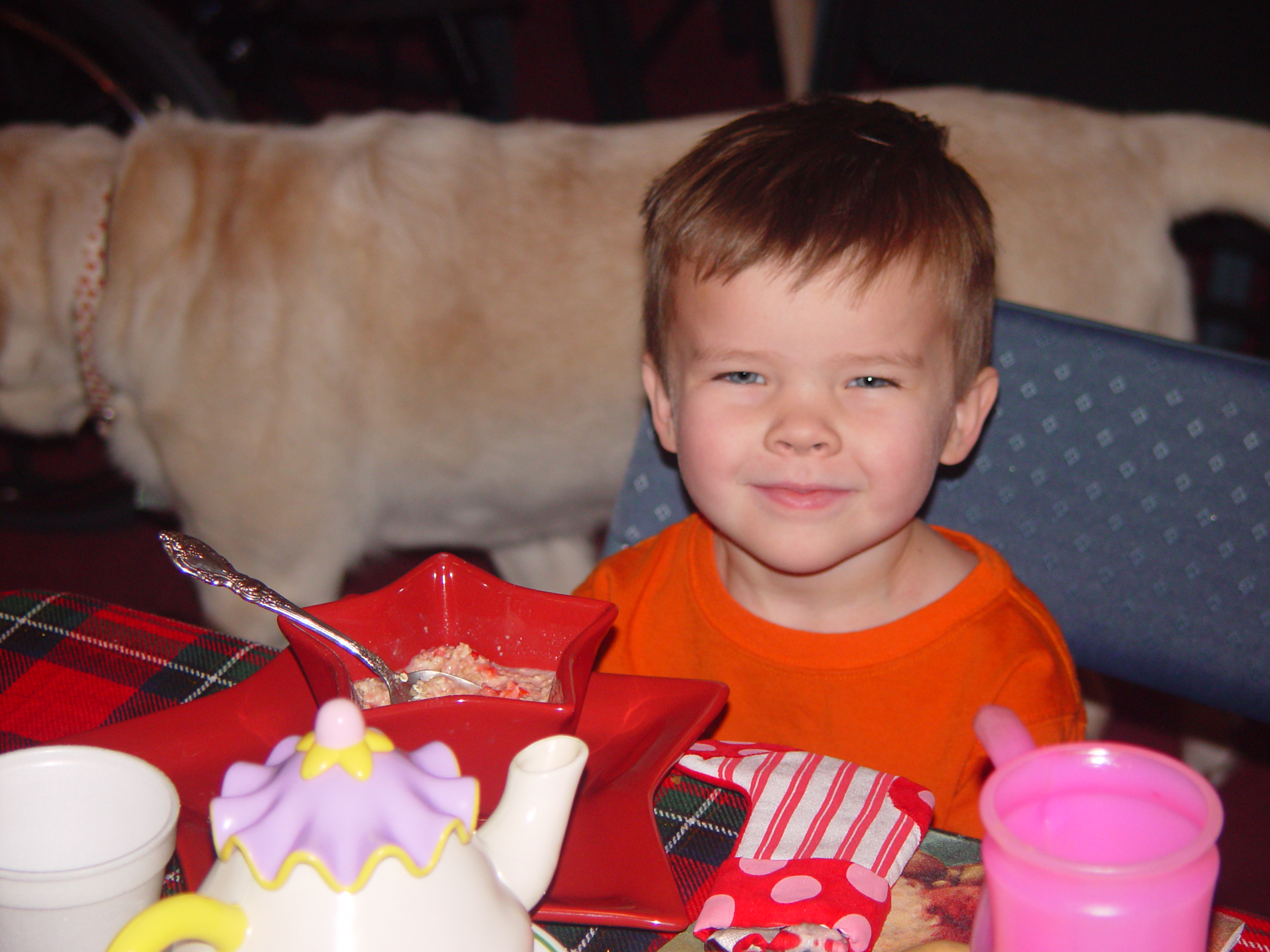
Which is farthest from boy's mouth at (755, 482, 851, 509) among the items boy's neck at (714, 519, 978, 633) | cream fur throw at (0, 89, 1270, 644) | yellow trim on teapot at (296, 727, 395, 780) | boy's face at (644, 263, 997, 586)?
cream fur throw at (0, 89, 1270, 644)

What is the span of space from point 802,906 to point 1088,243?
4.03 ft

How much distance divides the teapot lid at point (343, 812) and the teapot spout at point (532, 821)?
0.03 metres

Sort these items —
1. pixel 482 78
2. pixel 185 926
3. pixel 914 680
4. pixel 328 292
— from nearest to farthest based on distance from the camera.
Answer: pixel 185 926, pixel 914 680, pixel 328 292, pixel 482 78

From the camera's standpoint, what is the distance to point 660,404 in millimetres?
940

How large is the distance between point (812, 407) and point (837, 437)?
0.03 m

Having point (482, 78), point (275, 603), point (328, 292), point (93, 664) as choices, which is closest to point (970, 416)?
Result: point (275, 603)

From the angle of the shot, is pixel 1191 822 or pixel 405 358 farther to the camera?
pixel 405 358

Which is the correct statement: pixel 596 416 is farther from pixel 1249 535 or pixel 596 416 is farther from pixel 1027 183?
pixel 1249 535

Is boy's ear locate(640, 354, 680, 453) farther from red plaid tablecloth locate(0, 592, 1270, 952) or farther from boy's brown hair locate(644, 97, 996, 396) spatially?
red plaid tablecloth locate(0, 592, 1270, 952)

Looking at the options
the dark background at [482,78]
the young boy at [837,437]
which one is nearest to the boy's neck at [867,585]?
the young boy at [837,437]

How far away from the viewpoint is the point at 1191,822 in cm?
37

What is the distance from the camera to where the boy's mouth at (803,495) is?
31.2 inches

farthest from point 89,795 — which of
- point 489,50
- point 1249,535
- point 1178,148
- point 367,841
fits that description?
point 489,50

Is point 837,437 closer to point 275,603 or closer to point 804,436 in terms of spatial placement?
point 804,436
